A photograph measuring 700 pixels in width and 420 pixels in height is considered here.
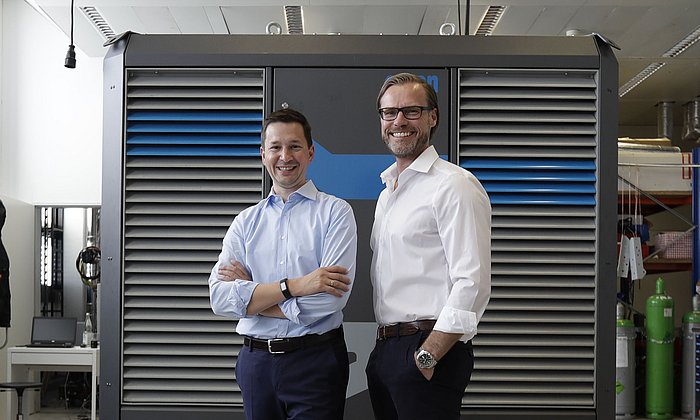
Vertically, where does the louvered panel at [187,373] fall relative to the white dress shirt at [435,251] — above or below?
below

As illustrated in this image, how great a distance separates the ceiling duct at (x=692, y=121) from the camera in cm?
1020

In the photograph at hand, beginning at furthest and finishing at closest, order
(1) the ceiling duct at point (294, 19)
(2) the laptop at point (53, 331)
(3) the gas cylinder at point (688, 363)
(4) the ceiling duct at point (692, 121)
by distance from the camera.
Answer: (4) the ceiling duct at point (692, 121)
(2) the laptop at point (53, 331)
(1) the ceiling duct at point (294, 19)
(3) the gas cylinder at point (688, 363)

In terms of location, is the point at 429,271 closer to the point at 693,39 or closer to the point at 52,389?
the point at 693,39

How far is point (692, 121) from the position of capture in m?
10.3

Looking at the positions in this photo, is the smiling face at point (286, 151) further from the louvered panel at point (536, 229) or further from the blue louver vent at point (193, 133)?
the louvered panel at point (536, 229)

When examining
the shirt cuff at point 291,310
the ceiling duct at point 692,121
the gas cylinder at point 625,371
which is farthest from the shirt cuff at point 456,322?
the ceiling duct at point 692,121

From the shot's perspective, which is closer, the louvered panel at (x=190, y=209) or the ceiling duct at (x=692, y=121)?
the louvered panel at (x=190, y=209)

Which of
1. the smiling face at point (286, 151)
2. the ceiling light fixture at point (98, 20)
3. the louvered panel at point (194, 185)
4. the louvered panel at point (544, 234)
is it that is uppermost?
the ceiling light fixture at point (98, 20)

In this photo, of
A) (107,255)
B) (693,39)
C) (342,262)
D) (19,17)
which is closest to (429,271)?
(342,262)

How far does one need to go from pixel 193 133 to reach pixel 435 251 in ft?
4.67

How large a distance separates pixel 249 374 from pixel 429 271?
633 millimetres

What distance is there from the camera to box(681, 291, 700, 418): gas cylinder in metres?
5.52

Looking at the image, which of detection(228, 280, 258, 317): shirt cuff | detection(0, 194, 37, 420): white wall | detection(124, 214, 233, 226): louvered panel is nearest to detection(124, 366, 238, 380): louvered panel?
detection(124, 214, 233, 226): louvered panel

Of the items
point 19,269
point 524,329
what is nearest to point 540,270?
point 524,329
